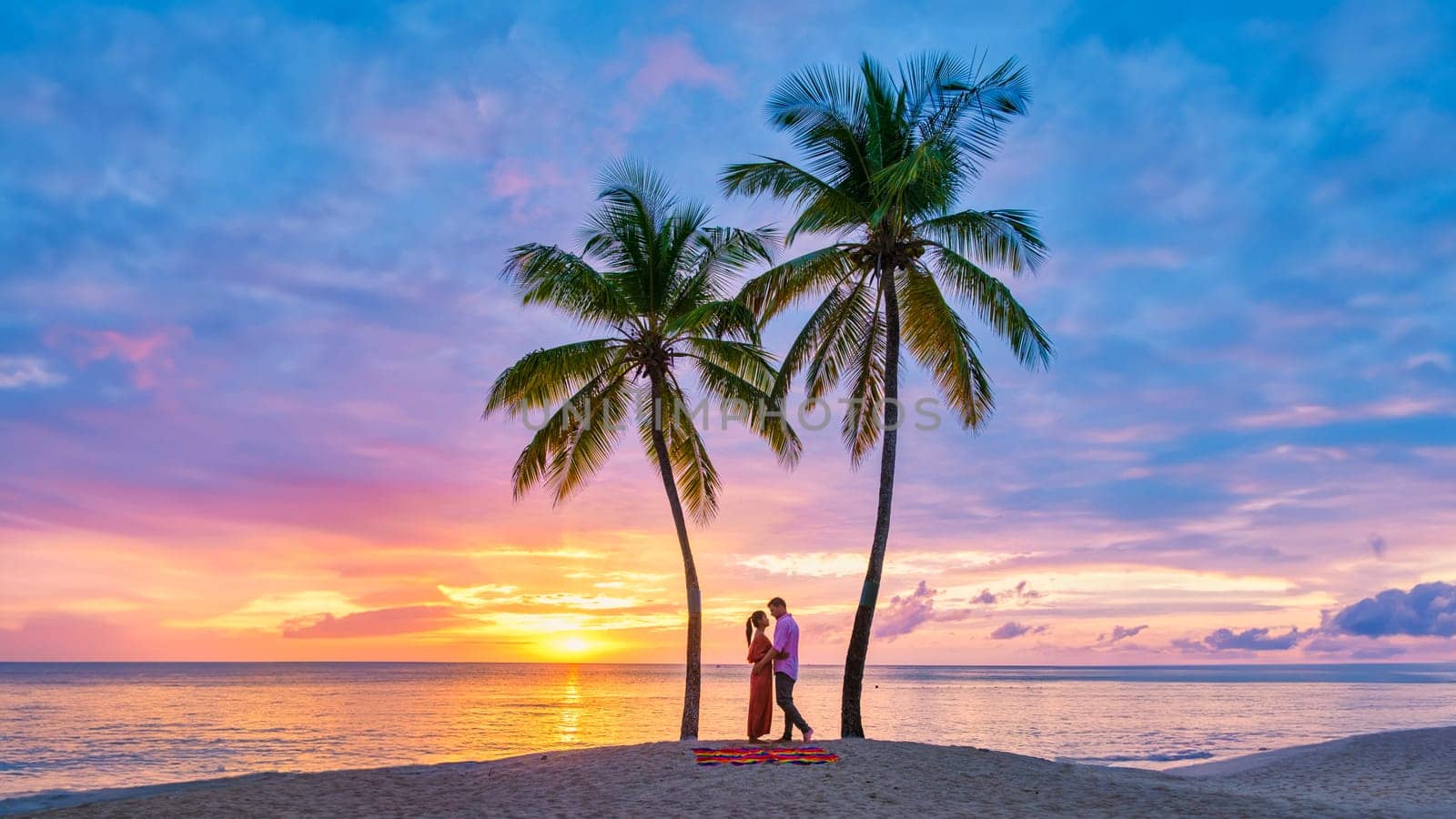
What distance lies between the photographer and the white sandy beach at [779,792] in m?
10.4

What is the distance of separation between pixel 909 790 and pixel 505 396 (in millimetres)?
10097

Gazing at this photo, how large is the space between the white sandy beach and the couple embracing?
0.91 m

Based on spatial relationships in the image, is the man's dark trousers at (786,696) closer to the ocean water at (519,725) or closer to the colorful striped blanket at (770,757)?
the colorful striped blanket at (770,757)

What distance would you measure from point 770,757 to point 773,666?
1.59 metres

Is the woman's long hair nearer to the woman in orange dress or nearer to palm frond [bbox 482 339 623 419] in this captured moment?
the woman in orange dress

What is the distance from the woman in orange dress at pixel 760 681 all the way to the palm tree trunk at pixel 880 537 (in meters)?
1.81

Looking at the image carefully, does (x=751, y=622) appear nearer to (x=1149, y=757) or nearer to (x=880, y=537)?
(x=880, y=537)

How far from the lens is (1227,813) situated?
10234 mm

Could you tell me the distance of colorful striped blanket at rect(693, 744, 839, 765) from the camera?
39.8 feet

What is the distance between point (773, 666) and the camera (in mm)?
13625

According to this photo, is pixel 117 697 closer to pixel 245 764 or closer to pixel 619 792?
pixel 245 764

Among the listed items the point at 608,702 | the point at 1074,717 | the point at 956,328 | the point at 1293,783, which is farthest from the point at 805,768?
the point at 608,702

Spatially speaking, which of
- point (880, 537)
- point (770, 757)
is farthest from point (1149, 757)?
point (770, 757)

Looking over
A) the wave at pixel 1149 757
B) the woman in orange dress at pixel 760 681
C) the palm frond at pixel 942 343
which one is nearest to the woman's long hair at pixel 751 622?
the woman in orange dress at pixel 760 681
